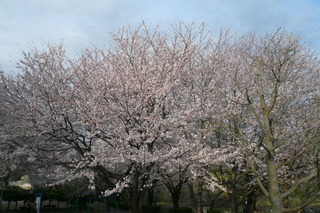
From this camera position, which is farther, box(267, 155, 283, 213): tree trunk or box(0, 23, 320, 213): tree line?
box(0, 23, 320, 213): tree line

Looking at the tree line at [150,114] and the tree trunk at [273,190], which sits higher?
the tree line at [150,114]

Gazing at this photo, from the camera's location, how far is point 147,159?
9.22m

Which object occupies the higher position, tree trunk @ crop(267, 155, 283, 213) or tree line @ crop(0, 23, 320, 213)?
tree line @ crop(0, 23, 320, 213)

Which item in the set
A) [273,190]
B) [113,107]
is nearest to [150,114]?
[113,107]

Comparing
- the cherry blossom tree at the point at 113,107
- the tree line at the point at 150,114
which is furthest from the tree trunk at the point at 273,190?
the cherry blossom tree at the point at 113,107

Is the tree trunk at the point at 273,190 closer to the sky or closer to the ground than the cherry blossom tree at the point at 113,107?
closer to the ground

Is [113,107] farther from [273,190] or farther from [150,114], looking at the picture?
[273,190]

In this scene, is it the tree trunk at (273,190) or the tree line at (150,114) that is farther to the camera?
the tree line at (150,114)

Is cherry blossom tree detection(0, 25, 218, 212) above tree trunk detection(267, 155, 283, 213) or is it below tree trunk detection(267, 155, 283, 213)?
above

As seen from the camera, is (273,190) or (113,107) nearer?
(273,190)

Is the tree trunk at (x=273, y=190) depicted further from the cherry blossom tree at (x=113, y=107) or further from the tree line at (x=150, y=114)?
the cherry blossom tree at (x=113, y=107)

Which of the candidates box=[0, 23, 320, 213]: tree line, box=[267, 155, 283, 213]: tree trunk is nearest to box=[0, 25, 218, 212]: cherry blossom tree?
box=[0, 23, 320, 213]: tree line

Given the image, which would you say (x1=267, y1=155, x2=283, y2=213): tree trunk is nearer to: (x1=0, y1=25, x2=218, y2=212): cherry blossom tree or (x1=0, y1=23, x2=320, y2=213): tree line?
(x1=0, y1=23, x2=320, y2=213): tree line

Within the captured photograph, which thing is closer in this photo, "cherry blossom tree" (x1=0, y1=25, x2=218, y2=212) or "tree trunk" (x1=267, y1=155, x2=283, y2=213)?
"tree trunk" (x1=267, y1=155, x2=283, y2=213)
